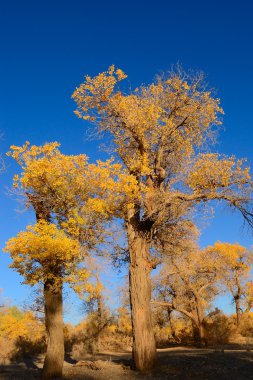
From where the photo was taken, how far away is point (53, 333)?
521 inches

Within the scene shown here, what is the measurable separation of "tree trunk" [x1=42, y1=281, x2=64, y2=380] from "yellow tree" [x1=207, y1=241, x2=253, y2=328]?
2476 centimetres

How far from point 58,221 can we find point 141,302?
4407mm

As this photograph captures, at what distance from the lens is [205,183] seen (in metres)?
14.3

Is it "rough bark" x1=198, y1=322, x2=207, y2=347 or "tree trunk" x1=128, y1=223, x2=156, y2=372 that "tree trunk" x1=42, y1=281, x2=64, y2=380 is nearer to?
"tree trunk" x1=128, y1=223, x2=156, y2=372

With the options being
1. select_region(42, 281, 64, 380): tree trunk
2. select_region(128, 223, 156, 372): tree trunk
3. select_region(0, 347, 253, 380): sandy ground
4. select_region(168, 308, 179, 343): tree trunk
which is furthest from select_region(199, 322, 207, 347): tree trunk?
select_region(42, 281, 64, 380): tree trunk

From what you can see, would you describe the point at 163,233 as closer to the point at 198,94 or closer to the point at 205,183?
the point at 205,183

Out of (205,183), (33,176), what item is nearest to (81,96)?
(33,176)

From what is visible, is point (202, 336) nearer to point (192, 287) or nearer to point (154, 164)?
point (192, 287)

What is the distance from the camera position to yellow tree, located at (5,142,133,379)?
41.5 feet

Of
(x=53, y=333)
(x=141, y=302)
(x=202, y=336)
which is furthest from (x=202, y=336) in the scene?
→ (x=53, y=333)

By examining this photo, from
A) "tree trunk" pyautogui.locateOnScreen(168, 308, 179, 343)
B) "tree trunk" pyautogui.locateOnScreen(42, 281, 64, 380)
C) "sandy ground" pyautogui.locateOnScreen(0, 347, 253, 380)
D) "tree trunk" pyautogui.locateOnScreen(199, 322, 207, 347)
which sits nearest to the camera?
"sandy ground" pyautogui.locateOnScreen(0, 347, 253, 380)

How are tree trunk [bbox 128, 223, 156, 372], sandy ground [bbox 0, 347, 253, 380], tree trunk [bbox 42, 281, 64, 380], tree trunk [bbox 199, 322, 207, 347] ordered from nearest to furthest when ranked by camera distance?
sandy ground [bbox 0, 347, 253, 380]
tree trunk [bbox 42, 281, 64, 380]
tree trunk [bbox 128, 223, 156, 372]
tree trunk [bbox 199, 322, 207, 347]

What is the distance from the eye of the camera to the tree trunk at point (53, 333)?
12695 mm

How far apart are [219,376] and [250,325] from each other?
30785mm
